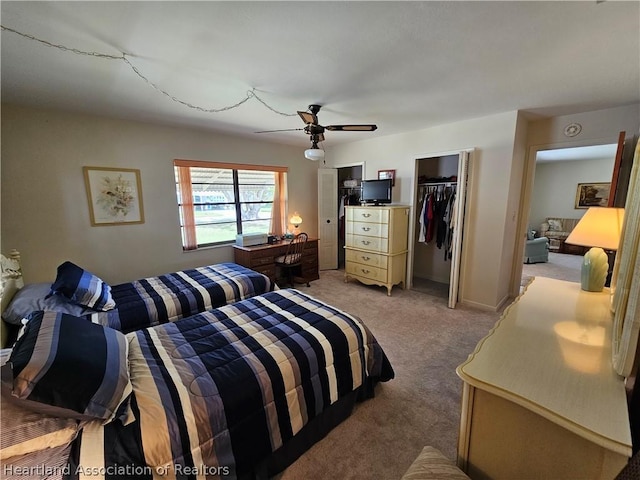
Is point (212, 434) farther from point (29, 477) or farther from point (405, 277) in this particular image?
point (405, 277)

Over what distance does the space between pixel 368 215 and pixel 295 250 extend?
132cm

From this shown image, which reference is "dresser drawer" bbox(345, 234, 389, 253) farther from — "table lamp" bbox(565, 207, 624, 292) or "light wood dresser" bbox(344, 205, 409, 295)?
"table lamp" bbox(565, 207, 624, 292)

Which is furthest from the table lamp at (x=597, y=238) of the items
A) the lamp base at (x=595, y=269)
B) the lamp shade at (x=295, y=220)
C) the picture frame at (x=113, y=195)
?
the picture frame at (x=113, y=195)

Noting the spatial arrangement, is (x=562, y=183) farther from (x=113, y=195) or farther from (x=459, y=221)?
(x=113, y=195)

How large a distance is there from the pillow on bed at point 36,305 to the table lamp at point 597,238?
11.7 ft

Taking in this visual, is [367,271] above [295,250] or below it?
below

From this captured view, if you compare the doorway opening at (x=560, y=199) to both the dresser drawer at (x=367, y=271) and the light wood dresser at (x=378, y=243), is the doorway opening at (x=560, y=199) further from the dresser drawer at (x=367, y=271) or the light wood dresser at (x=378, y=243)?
the dresser drawer at (x=367, y=271)

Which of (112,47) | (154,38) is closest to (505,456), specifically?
(154,38)

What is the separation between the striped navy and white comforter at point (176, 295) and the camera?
7.22 feet

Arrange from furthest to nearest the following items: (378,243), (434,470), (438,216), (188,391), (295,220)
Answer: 1. (295,220)
2. (438,216)
3. (378,243)
4. (188,391)
5. (434,470)

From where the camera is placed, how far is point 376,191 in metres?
4.22

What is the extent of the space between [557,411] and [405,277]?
136 inches

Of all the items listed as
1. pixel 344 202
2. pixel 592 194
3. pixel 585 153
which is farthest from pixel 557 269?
pixel 344 202

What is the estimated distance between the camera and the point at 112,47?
1673mm
